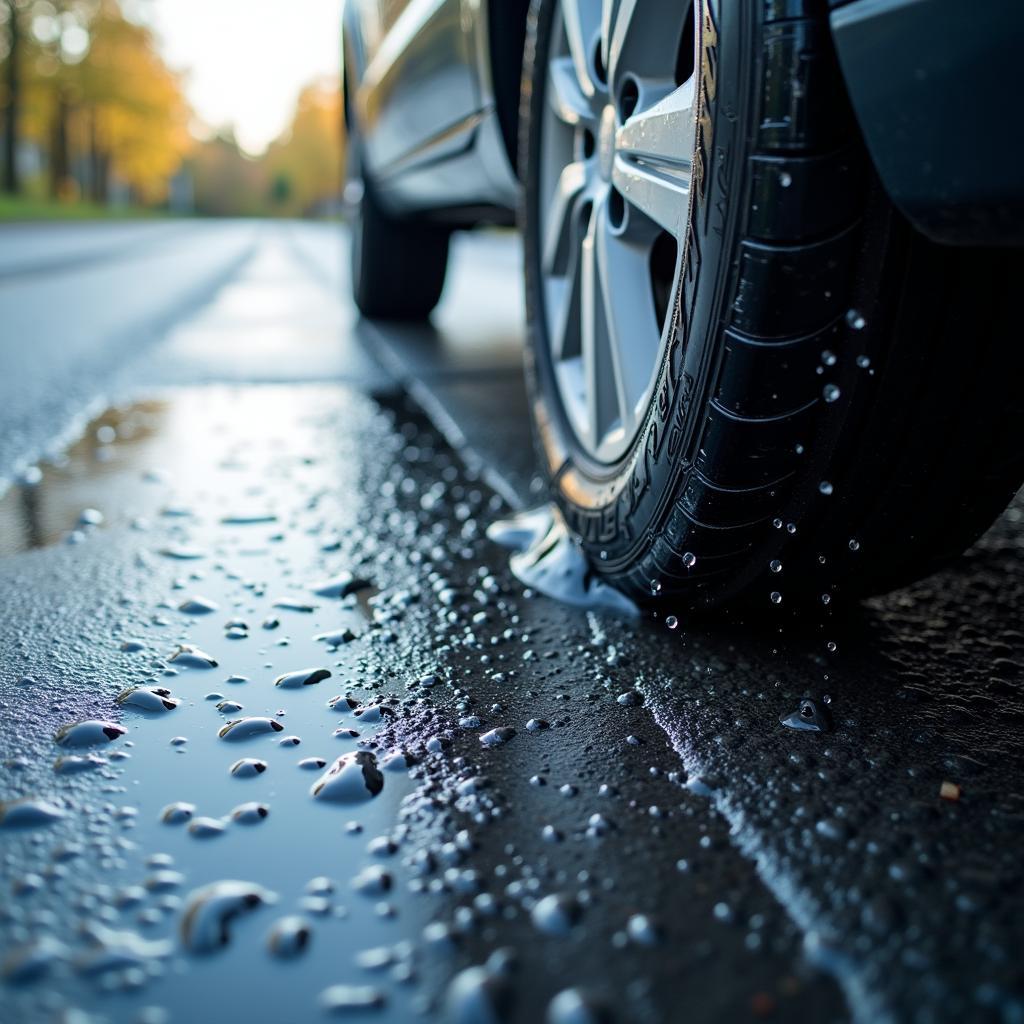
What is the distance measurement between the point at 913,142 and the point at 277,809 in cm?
94

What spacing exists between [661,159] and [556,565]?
721 millimetres

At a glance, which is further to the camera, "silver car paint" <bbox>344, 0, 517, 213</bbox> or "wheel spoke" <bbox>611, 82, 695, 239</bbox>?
"silver car paint" <bbox>344, 0, 517, 213</bbox>

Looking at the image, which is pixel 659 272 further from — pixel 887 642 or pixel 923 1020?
pixel 923 1020

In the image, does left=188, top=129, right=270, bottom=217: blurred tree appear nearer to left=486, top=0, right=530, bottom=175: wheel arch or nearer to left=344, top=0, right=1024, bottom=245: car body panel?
left=486, top=0, right=530, bottom=175: wheel arch

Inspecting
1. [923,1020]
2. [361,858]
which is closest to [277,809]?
[361,858]

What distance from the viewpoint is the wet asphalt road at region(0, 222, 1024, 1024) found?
857 millimetres

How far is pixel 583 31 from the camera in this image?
5.64 feet

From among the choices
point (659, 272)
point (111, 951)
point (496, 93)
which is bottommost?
point (111, 951)

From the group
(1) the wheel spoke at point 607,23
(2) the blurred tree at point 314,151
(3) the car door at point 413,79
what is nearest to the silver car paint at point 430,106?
(3) the car door at point 413,79

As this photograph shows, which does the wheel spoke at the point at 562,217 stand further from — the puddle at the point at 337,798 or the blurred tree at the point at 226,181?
the blurred tree at the point at 226,181

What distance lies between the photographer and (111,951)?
881mm

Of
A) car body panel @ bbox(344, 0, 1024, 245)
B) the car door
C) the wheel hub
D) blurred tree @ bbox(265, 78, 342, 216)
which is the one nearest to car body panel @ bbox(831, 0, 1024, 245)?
car body panel @ bbox(344, 0, 1024, 245)

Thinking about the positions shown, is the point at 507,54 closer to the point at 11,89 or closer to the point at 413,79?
the point at 413,79

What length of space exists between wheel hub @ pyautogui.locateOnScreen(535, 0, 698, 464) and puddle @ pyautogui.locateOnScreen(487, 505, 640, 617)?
19 centimetres
